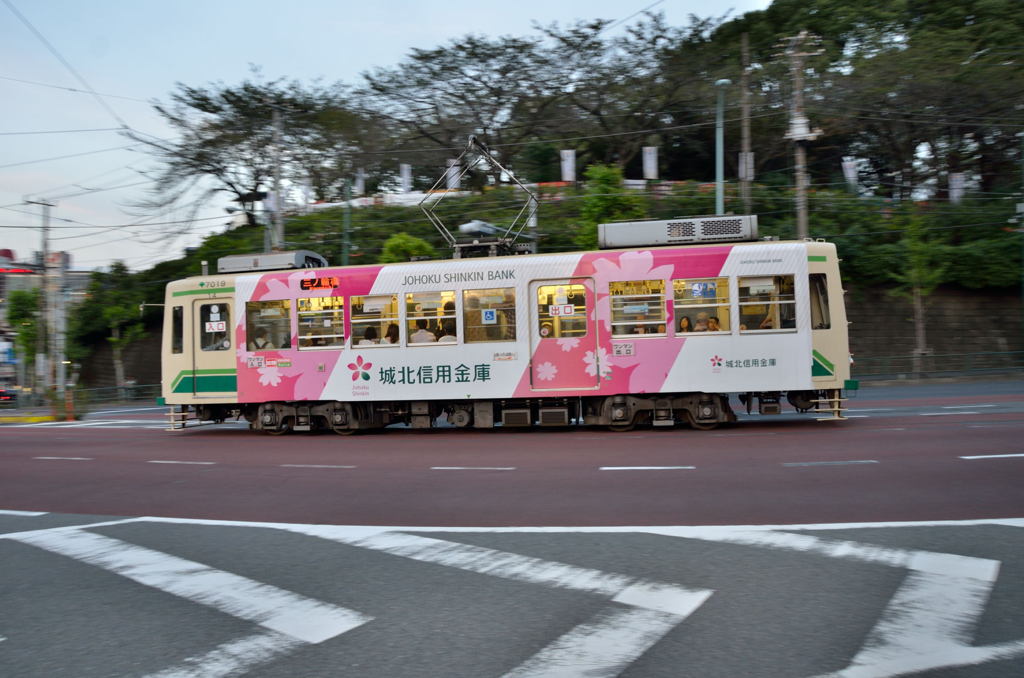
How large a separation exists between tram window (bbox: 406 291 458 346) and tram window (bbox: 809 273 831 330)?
20.1 ft

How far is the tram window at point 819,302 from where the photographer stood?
14141mm

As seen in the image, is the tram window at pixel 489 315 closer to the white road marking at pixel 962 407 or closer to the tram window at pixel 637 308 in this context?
the tram window at pixel 637 308

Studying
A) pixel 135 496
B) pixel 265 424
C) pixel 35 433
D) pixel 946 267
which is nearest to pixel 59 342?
pixel 35 433

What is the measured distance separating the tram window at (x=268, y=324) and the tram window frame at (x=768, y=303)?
846 cm

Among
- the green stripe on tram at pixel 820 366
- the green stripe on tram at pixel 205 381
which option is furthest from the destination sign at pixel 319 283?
the green stripe on tram at pixel 820 366

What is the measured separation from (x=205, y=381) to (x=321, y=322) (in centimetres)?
292

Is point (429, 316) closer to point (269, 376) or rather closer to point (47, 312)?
point (269, 376)

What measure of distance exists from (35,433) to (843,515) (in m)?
19.7

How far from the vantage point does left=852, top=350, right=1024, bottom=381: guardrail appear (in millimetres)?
28562

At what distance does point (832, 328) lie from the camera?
1412cm

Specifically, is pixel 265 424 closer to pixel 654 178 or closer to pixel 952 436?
pixel 952 436

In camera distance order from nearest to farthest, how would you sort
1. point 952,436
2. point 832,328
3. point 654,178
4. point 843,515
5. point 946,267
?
point 843,515
point 952,436
point 832,328
point 946,267
point 654,178

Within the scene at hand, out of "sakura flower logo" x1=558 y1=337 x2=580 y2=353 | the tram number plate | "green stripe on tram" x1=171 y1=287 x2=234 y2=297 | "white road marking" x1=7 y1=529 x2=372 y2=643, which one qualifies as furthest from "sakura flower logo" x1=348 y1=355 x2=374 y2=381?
"white road marking" x1=7 y1=529 x2=372 y2=643

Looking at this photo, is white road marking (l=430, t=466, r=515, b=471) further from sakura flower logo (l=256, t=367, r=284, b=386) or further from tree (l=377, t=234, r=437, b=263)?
tree (l=377, t=234, r=437, b=263)
